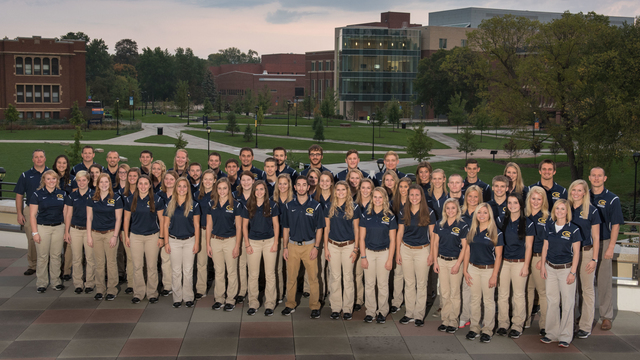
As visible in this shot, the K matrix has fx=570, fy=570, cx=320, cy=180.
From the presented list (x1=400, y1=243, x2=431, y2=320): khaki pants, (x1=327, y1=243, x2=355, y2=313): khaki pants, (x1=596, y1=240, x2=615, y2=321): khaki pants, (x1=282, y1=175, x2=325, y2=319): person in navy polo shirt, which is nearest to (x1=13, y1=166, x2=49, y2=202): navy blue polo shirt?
(x1=282, y1=175, x2=325, y2=319): person in navy polo shirt

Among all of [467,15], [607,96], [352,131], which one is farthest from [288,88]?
[607,96]

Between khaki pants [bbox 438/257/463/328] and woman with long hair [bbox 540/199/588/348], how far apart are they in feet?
3.95

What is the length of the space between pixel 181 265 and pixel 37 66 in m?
67.9

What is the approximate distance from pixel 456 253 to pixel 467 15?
123m

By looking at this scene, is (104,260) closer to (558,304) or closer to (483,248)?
(483,248)

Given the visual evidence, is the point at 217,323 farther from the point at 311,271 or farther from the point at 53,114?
the point at 53,114

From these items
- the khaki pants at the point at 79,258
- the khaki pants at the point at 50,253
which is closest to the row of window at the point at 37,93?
the khaki pants at the point at 50,253

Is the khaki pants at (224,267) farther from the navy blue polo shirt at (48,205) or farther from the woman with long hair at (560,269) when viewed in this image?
the woman with long hair at (560,269)

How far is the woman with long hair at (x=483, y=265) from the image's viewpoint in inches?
315

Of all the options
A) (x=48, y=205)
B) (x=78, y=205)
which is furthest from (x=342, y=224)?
(x=48, y=205)

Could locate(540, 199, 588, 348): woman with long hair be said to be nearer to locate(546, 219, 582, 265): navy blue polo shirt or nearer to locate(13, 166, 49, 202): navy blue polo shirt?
locate(546, 219, 582, 265): navy blue polo shirt

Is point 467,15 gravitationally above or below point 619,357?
above

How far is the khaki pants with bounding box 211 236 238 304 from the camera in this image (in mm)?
9258

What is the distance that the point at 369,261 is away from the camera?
885cm
